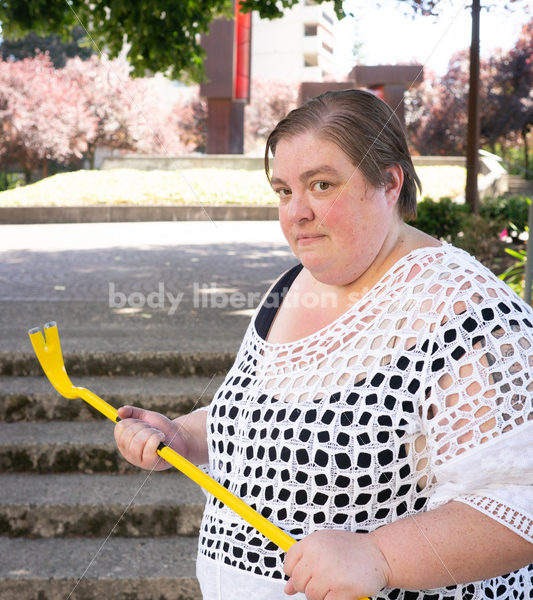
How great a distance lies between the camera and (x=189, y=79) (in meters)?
7.85

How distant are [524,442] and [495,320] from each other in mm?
205

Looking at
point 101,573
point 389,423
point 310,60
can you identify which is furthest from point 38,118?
point 389,423

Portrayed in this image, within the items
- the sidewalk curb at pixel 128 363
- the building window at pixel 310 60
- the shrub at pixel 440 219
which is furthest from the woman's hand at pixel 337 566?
the shrub at pixel 440 219

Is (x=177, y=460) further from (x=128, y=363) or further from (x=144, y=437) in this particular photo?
(x=128, y=363)

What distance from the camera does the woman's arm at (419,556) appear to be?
1156 millimetres

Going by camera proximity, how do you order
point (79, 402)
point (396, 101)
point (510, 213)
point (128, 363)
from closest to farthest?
point (79, 402) → point (128, 363) → point (396, 101) → point (510, 213)

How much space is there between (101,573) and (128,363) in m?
1.68

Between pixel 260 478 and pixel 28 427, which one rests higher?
pixel 260 478

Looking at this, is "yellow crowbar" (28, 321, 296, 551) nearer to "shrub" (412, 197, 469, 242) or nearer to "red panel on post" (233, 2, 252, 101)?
"shrub" (412, 197, 469, 242)

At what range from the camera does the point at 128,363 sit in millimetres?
4633

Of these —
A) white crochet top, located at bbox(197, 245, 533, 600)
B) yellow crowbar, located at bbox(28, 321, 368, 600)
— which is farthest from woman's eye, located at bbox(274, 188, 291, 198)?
yellow crowbar, located at bbox(28, 321, 368, 600)

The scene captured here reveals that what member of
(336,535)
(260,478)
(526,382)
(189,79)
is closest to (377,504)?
(336,535)

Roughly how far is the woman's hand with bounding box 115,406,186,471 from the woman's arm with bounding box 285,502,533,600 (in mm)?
457

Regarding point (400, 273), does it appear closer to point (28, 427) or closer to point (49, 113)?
point (28, 427)
